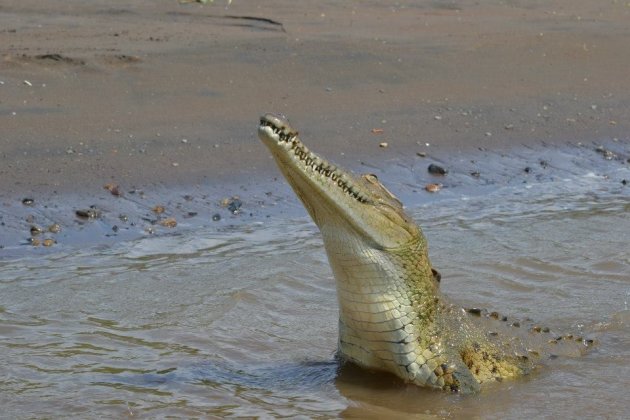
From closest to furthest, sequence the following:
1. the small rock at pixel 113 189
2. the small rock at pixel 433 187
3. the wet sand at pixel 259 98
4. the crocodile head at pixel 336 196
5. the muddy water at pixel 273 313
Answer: the crocodile head at pixel 336 196, the muddy water at pixel 273 313, the small rock at pixel 113 189, the wet sand at pixel 259 98, the small rock at pixel 433 187

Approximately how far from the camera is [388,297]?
193 inches

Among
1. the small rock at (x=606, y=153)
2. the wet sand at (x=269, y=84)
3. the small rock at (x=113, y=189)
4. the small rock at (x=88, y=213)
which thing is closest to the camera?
the small rock at (x=88, y=213)

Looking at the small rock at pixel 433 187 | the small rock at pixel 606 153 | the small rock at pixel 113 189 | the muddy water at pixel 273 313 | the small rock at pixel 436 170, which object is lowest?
the muddy water at pixel 273 313

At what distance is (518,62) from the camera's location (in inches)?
462

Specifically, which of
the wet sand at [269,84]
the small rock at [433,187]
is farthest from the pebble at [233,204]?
the small rock at [433,187]

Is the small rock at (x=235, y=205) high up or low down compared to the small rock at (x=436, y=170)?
down

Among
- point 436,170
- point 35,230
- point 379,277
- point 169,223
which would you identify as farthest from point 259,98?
point 379,277

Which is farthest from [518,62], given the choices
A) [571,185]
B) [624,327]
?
[624,327]

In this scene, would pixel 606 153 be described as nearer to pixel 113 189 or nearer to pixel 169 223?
pixel 169 223

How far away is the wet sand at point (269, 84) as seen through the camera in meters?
8.59

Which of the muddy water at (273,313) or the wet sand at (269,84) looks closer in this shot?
the muddy water at (273,313)

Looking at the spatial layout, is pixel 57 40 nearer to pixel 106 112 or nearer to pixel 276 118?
pixel 106 112

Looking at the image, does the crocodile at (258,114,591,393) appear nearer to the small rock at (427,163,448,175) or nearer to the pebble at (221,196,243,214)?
the pebble at (221,196,243,214)

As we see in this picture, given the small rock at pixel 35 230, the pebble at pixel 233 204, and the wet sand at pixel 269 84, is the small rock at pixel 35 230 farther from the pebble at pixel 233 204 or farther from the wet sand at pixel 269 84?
the pebble at pixel 233 204
